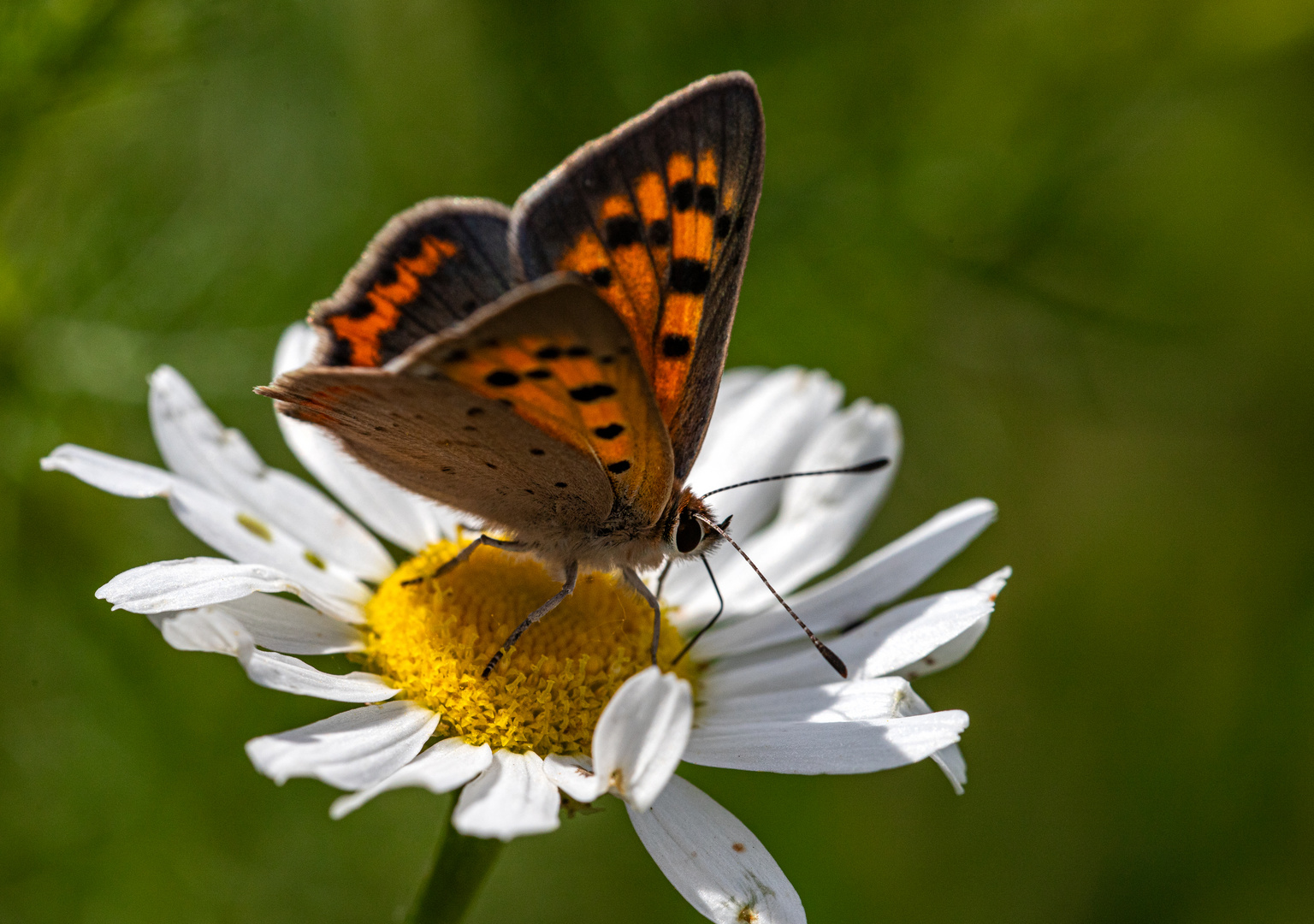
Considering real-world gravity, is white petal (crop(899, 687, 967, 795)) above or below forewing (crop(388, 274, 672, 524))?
below

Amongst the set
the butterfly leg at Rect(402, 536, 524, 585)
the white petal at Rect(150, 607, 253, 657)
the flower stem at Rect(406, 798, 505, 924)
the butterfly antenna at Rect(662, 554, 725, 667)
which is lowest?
the flower stem at Rect(406, 798, 505, 924)

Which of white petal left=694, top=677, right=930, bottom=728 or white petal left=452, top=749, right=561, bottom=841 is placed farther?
white petal left=694, top=677, right=930, bottom=728

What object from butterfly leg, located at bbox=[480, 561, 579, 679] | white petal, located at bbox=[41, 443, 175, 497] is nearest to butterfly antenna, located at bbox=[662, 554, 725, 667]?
butterfly leg, located at bbox=[480, 561, 579, 679]

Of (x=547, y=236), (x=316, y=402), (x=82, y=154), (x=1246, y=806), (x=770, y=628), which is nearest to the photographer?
(x=316, y=402)

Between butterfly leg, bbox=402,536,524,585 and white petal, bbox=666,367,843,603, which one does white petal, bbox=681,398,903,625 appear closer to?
white petal, bbox=666,367,843,603

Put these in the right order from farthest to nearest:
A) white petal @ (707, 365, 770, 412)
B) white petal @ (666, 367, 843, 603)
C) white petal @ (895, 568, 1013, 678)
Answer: white petal @ (707, 365, 770, 412), white petal @ (666, 367, 843, 603), white petal @ (895, 568, 1013, 678)

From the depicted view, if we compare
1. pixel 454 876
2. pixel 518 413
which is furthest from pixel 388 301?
pixel 454 876

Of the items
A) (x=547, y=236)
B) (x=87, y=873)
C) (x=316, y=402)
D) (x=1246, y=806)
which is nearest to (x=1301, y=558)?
(x=1246, y=806)

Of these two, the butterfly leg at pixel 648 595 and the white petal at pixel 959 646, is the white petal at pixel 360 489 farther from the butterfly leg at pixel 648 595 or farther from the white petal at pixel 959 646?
the white petal at pixel 959 646

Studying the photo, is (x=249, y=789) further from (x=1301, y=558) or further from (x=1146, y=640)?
(x=1301, y=558)
